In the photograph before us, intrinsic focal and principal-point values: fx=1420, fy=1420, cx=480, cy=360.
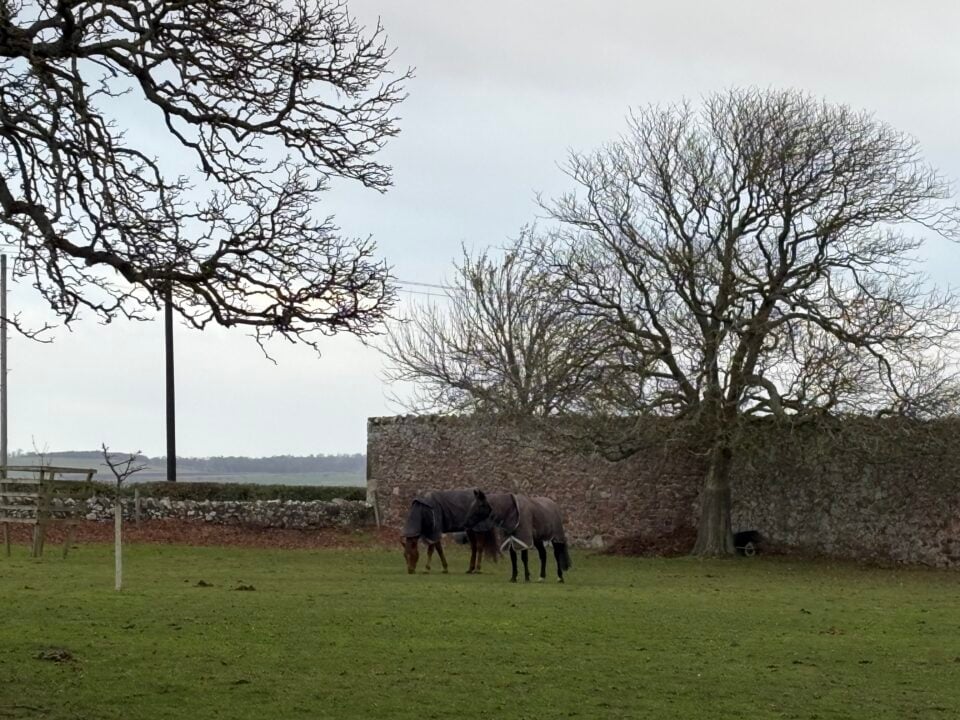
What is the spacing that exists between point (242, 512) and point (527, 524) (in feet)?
46.1

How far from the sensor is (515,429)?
3334 centimetres

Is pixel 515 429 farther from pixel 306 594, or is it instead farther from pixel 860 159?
pixel 306 594

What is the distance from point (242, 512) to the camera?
34219 mm

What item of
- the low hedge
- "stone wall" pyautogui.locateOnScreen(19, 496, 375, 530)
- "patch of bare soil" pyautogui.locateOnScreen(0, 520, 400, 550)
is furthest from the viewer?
the low hedge

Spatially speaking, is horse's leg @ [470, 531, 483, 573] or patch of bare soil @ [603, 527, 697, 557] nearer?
horse's leg @ [470, 531, 483, 573]

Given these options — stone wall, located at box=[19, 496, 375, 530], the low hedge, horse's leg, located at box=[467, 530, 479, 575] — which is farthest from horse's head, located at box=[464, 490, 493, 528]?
the low hedge

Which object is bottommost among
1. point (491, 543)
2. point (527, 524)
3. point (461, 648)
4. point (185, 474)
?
point (461, 648)

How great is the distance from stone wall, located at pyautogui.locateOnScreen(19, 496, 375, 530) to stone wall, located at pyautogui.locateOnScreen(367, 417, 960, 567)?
1.54 m

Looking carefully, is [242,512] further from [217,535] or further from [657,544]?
[657,544]

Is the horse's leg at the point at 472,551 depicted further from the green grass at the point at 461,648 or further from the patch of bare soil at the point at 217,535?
the patch of bare soil at the point at 217,535

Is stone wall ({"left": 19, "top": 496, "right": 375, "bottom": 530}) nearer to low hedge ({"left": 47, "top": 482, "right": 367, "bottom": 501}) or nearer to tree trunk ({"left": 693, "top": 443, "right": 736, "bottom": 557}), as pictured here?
low hedge ({"left": 47, "top": 482, "right": 367, "bottom": 501})

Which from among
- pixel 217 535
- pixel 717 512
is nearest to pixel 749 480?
pixel 717 512

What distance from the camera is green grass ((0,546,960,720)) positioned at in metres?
10.1

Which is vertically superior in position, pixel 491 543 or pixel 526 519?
pixel 526 519
